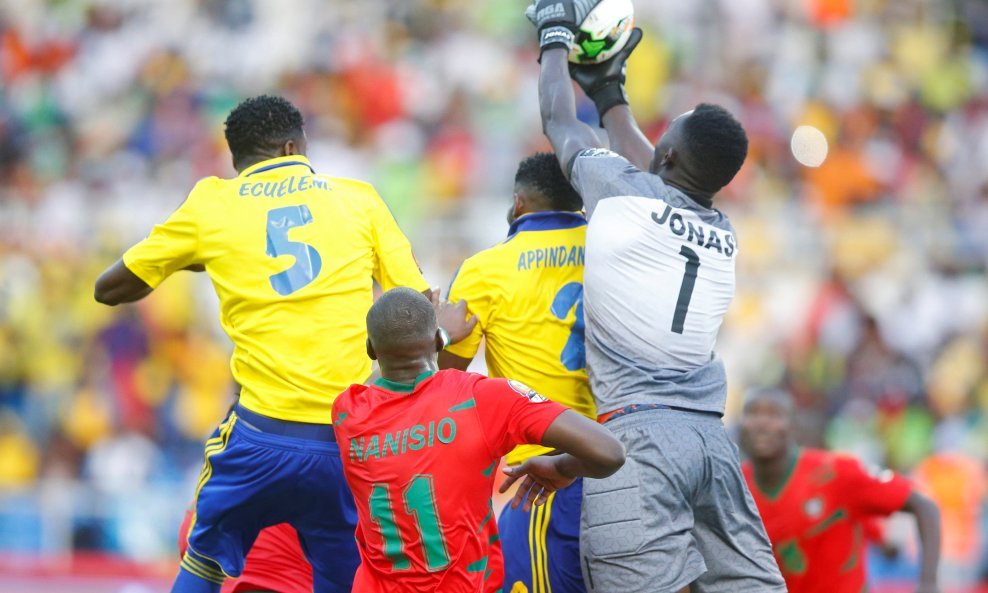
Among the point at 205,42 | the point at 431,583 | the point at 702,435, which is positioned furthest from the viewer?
the point at 205,42

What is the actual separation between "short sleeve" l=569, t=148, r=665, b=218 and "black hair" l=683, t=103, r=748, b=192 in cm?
19

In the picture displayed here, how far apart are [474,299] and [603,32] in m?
1.34

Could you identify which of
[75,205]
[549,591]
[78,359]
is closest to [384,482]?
[549,591]

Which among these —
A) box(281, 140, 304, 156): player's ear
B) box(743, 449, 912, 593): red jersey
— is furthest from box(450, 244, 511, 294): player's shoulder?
box(743, 449, 912, 593): red jersey

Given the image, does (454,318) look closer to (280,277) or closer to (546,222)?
(546,222)

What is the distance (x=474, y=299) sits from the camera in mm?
6105

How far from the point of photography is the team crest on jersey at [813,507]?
24.2 feet

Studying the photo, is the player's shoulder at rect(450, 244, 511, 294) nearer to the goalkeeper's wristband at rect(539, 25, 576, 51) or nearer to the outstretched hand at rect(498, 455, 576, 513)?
the goalkeeper's wristband at rect(539, 25, 576, 51)

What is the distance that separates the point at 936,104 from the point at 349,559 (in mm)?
11955

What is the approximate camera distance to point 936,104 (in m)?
16.1

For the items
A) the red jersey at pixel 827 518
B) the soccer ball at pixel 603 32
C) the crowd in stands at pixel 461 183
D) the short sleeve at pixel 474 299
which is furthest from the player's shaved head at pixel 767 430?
the crowd in stands at pixel 461 183

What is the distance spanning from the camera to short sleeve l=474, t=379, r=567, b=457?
193 inches

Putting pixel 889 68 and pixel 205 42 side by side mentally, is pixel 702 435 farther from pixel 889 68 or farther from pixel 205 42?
pixel 205 42

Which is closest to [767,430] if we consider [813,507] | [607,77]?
[813,507]
